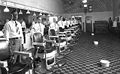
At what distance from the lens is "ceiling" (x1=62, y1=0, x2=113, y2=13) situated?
1583 cm

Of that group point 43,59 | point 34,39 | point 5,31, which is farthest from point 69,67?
point 5,31

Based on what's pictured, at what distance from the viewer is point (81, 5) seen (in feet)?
54.9

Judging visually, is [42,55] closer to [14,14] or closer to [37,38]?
[37,38]

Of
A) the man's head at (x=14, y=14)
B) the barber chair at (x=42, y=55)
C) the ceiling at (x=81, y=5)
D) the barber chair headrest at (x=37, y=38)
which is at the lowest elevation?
the barber chair at (x=42, y=55)

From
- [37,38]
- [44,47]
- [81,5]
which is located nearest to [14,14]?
[37,38]

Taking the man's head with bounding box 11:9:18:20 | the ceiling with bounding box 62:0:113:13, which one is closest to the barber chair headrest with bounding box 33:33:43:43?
the man's head with bounding box 11:9:18:20

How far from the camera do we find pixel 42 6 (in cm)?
998

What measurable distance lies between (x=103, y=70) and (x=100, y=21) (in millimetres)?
13449

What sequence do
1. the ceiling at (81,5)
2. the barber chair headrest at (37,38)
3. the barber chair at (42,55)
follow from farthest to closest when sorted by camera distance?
1. the ceiling at (81,5)
2. the barber chair headrest at (37,38)
3. the barber chair at (42,55)

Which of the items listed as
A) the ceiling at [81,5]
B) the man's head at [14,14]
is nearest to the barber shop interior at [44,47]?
the man's head at [14,14]

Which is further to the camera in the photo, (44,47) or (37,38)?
(37,38)

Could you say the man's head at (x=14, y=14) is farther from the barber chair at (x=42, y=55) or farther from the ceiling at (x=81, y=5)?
the ceiling at (x=81, y=5)

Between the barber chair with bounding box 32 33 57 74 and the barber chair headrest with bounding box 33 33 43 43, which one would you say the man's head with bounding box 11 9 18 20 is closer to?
the barber chair headrest with bounding box 33 33 43 43

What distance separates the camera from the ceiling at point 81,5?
15.8 metres
